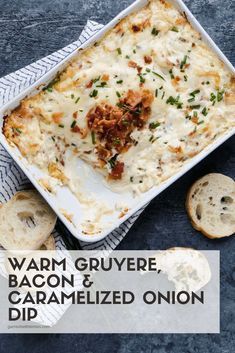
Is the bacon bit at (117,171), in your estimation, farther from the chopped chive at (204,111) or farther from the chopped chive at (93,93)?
the chopped chive at (204,111)

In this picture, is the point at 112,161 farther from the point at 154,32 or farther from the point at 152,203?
the point at 154,32

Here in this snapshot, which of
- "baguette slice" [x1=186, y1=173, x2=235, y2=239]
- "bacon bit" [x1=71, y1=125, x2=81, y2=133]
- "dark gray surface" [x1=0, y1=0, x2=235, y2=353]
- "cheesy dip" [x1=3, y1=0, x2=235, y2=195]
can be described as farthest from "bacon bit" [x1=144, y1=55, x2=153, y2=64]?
"baguette slice" [x1=186, y1=173, x2=235, y2=239]

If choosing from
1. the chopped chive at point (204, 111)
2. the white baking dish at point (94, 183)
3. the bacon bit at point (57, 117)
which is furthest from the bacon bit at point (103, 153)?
the chopped chive at point (204, 111)

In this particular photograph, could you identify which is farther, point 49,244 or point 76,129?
point 49,244

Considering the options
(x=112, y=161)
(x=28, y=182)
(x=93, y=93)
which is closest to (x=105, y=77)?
(x=93, y=93)

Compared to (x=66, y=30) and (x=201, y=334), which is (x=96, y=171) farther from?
(x=201, y=334)

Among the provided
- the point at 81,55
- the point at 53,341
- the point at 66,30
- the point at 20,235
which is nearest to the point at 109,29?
the point at 81,55
